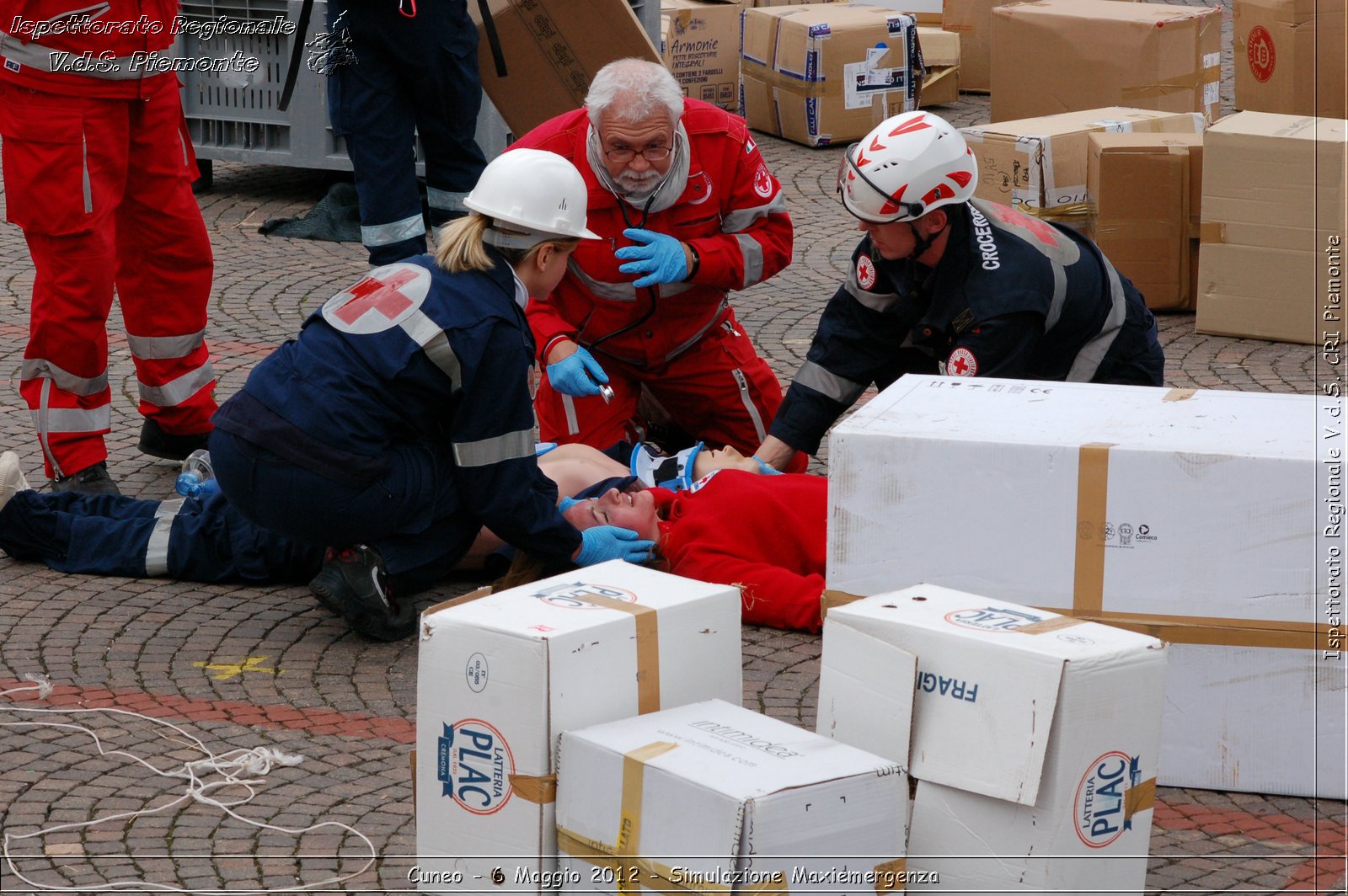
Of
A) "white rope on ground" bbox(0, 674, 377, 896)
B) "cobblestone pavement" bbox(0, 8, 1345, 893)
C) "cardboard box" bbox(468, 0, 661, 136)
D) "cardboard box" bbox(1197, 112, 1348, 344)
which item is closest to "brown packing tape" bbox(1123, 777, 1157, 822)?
"cobblestone pavement" bbox(0, 8, 1345, 893)

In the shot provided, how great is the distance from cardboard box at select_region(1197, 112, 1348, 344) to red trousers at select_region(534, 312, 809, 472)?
2.33 meters

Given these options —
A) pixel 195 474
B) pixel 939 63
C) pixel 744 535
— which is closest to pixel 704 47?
pixel 939 63

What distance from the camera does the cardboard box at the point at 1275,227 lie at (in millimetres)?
6395

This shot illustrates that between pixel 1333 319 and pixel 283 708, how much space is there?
15.4 ft

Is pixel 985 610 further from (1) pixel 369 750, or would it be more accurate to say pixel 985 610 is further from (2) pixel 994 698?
(1) pixel 369 750

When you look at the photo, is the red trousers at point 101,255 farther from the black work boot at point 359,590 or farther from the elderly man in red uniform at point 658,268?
the black work boot at point 359,590

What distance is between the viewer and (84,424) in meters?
4.90

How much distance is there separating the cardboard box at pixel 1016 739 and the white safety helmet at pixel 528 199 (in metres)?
1.41

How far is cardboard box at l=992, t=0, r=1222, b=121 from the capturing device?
8445 mm

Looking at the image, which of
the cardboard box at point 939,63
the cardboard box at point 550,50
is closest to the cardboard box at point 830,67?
the cardboard box at point 939,63

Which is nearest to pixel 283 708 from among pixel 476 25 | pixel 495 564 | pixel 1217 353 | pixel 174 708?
pixel 174 708

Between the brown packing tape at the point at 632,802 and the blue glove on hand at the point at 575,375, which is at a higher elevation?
the blue glove on hand at the point at 575,375

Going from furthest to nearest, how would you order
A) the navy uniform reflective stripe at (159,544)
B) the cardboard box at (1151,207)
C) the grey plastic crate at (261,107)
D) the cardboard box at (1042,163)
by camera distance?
1. the grey plastic crate at (261,107)
2. the cardboard box at (1042,163)
3. the cardboard box at (1151,207)
4. the navy uniform reflective stripe at (159,544)

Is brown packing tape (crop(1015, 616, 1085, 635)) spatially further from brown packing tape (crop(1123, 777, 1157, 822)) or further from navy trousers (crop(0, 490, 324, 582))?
navy trousers (crop(0, 490, 324, 582))
